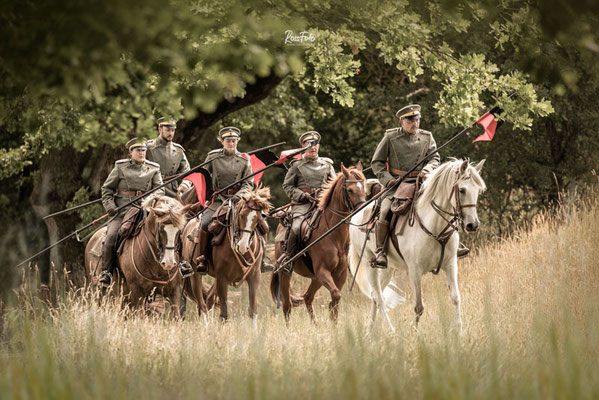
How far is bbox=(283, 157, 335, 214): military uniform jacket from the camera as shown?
1277cm

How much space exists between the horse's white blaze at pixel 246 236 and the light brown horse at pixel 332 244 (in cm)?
125

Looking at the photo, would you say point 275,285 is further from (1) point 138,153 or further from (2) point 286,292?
(1) point 138,153

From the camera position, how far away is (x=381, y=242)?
10922 mm

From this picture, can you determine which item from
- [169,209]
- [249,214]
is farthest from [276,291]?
[169,209]

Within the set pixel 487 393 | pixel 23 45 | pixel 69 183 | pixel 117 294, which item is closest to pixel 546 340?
pixel 487 393

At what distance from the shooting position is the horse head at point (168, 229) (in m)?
10.8

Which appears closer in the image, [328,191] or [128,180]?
Result: [328,191]

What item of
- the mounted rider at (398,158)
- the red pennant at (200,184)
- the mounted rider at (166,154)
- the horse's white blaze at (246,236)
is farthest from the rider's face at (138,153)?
the mounted rider at (398,158)

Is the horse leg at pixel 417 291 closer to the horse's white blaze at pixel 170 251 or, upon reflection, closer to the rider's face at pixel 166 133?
the horse's white blaze at pixel 170 251

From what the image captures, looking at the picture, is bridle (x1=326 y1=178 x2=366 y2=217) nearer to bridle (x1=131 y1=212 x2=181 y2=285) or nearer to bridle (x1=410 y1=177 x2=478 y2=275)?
bridle (x1=410 y1=177 x2=478 y2=275)

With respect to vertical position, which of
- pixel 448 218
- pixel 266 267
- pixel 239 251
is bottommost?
pixel 266 267

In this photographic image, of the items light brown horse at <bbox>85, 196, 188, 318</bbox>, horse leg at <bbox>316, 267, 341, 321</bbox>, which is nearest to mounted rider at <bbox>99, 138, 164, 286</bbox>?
light brown horse at <bbox>85, 196, 188, 318</bbox>

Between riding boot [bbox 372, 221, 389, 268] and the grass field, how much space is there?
892 mm

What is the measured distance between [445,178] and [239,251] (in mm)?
3001
